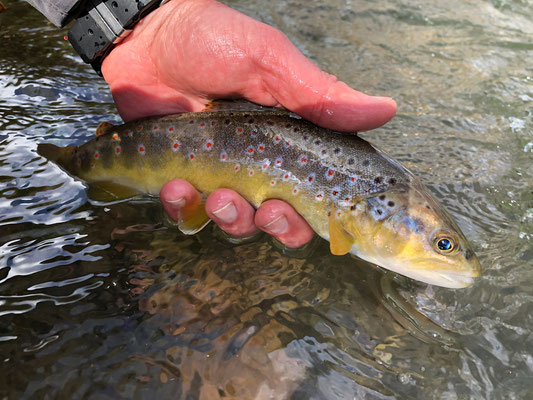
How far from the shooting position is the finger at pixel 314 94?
2.65m

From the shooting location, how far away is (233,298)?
2680 millimetres

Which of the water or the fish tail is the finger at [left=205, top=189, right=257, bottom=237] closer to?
the water

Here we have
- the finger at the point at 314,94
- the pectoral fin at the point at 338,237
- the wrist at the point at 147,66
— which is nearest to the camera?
the pectoral fin at the point at 338,237

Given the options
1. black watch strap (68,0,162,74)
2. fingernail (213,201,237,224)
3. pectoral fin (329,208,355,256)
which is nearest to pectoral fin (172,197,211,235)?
fingernail (213,201,237,224)

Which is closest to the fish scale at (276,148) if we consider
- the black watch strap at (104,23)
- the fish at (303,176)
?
the fish at (303,176)

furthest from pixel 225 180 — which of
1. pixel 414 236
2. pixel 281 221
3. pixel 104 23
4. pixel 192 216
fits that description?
pixel 104 23

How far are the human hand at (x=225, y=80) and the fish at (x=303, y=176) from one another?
10cm

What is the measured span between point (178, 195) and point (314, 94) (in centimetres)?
96

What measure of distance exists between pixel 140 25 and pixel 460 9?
526cm

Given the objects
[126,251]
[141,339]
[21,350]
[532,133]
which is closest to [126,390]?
[141,339]

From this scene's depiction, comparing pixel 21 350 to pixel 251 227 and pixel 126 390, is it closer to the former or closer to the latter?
pixel 126 390

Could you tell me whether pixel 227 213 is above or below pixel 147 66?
below

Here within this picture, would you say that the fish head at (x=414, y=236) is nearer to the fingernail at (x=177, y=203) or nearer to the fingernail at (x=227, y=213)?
the fingernail at (x=227, y=213)

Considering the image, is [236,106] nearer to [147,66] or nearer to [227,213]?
[227,213]
